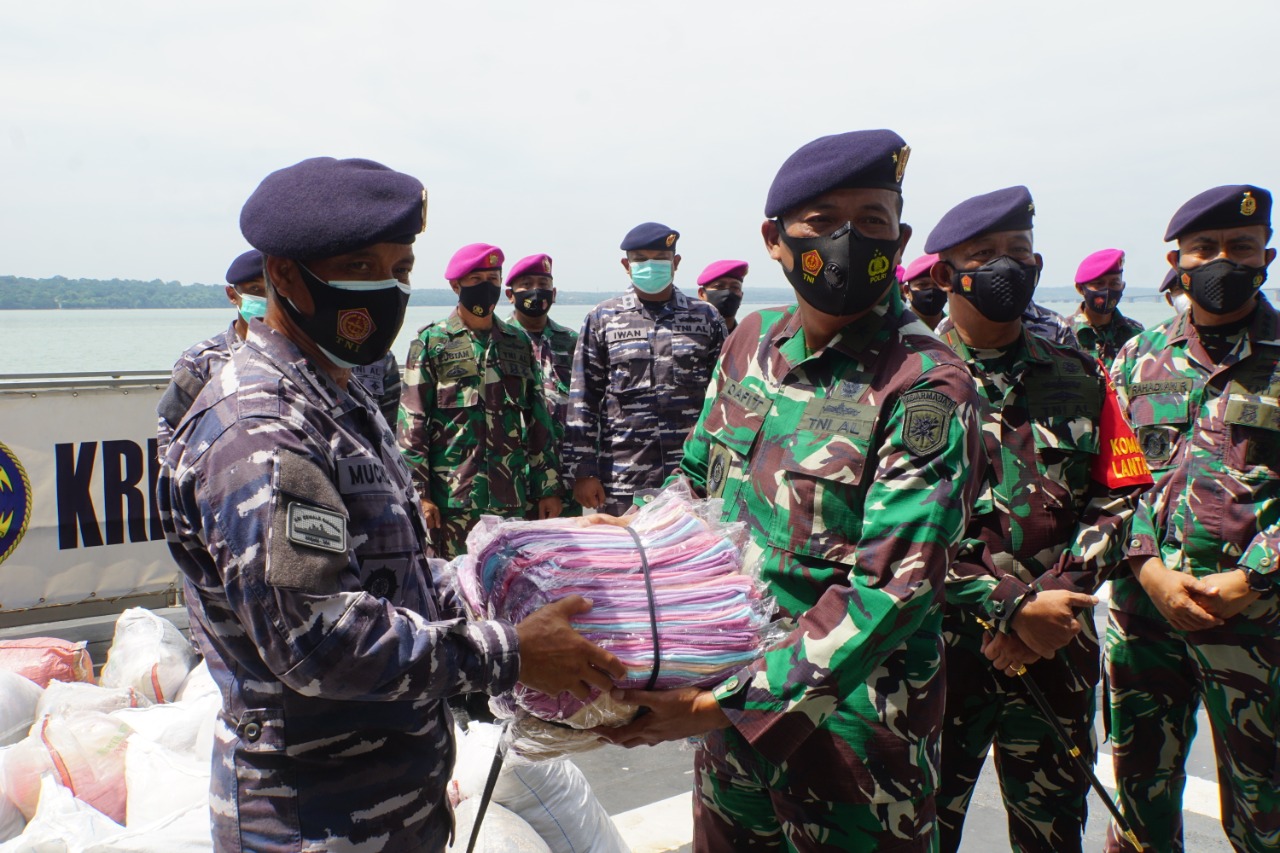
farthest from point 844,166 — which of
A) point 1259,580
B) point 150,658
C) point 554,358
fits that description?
point 554,358

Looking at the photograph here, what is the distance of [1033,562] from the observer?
2859 mm

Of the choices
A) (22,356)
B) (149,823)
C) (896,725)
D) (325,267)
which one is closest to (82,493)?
(22,356)

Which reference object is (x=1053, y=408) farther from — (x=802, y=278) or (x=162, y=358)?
(x=162, y=358)

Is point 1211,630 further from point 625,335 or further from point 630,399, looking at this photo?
point 625,335

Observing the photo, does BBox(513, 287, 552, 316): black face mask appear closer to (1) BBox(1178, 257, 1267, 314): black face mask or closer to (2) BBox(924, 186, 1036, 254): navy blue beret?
(2) BBox(924, 186, 1036, 254): navy blue beret

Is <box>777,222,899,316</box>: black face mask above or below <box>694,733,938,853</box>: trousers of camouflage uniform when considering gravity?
above

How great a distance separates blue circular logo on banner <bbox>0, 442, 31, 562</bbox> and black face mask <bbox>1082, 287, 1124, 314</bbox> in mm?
8081

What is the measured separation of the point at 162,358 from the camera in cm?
662

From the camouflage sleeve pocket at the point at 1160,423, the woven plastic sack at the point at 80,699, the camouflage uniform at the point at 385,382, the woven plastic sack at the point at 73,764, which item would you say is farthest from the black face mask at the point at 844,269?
the camouflage uniform at the point at 385,382

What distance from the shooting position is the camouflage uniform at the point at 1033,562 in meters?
2.85

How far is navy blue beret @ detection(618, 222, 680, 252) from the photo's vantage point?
6609 millimetres

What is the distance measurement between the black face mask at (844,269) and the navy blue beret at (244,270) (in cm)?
361

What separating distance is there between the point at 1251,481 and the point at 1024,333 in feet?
3.17

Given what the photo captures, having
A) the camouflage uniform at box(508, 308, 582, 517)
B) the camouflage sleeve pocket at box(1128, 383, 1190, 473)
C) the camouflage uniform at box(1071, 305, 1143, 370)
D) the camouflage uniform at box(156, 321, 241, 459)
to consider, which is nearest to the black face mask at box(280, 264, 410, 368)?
the camouflage uniform at box(156, 321, 241, 459)
